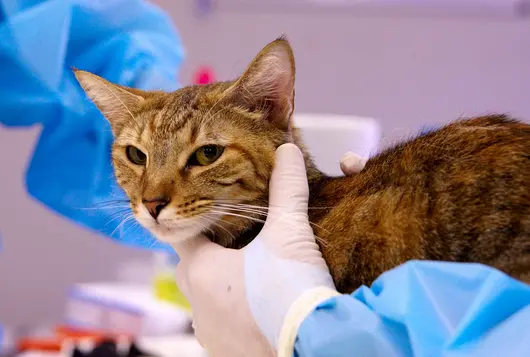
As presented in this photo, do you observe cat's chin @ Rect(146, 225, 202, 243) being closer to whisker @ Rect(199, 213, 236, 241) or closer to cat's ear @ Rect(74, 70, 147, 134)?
whisker @ Rect(199, 213, 236, 241)

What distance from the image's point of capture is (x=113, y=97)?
3.61 feet

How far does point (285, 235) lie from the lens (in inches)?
34.4

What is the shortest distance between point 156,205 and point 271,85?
276 millimetres

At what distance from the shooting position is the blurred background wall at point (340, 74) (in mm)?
2758

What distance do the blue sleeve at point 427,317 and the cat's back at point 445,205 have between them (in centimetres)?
8

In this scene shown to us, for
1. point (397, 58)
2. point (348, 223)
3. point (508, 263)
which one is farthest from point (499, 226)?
point (397, 58)

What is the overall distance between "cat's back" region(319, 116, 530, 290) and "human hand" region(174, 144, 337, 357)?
55 millimetres

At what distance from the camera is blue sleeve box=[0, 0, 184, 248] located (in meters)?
1.48

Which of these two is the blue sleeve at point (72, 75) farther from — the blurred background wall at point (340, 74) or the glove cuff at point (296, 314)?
the blurred background wall at point (340, 74)

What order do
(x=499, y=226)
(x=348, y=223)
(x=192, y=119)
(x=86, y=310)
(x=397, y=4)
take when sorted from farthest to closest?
(x=397, y=4), (x=86, y=310), (x=192, y=119), (x=348, y=223), (x=499, y=226)

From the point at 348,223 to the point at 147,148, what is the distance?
0.38m

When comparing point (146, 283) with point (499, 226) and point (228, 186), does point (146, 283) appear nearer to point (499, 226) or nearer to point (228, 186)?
point (228, 186)

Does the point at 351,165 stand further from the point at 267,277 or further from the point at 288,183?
the point at 267,277

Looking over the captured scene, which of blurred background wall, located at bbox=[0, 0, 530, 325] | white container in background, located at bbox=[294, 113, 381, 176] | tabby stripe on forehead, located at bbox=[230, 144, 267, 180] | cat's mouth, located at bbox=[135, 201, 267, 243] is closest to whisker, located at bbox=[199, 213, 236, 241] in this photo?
cat's mouth, located at bbox=[135, 201, 267, 243]
